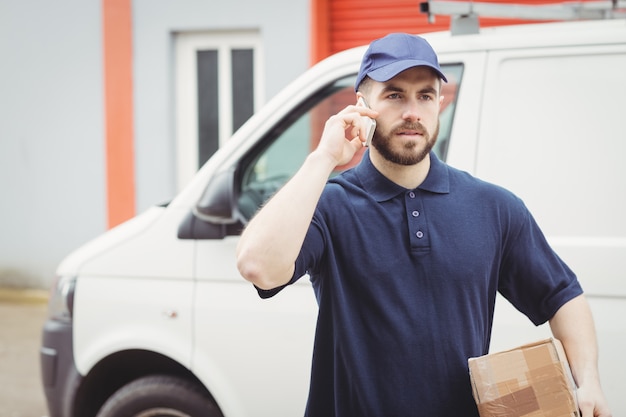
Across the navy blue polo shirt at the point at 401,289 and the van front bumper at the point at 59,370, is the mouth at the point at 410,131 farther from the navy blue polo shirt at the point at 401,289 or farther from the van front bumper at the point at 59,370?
the van front bumper at the point at 59,370

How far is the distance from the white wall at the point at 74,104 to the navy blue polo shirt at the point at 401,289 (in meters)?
5.44

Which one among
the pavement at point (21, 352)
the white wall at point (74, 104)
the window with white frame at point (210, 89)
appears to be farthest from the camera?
the window with white frame at point (210, 89)

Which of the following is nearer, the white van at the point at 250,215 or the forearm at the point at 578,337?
the forearm at the point at 578,337

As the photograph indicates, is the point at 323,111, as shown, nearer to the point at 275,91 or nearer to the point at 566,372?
Answer: the point at 566,372

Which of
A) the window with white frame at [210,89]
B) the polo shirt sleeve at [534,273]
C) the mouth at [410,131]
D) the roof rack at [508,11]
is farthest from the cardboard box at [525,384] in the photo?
the window with white frame at [210,89]

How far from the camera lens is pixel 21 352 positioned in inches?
248

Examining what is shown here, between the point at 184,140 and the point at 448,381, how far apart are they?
6249mm

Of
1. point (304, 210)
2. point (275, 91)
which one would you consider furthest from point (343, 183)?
point (275, 91)

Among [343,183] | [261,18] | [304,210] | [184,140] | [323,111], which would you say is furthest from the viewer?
[184,140]

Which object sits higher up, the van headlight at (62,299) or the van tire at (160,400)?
the van headlight at (62,299)

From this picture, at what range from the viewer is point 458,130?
2.94 metres

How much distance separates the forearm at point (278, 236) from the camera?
179cm

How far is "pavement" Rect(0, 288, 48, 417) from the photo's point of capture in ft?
16.8

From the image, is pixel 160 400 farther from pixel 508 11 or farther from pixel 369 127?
pixel 508 11
